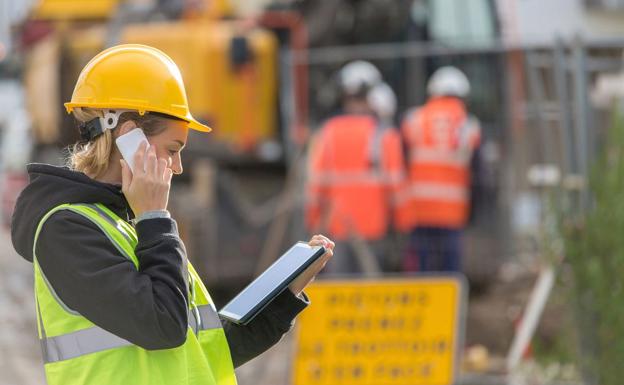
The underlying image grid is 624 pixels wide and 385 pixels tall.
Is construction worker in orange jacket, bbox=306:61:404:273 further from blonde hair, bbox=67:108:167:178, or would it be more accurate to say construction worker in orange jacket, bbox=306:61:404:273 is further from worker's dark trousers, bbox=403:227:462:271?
blonde hair, bbox=67:108:167:178

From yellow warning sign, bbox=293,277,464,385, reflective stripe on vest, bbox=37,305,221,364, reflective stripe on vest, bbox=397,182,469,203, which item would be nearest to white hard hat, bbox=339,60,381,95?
reflective stripe on vest, bbox=397,182,469,203

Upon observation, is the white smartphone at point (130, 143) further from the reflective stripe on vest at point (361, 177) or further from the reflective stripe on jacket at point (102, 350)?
the reflective stripe on vest at point (361, 177)

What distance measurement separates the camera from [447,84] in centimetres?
1079

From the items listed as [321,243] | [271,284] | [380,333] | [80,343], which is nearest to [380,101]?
[380,333]

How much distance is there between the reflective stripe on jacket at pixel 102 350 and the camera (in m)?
2.83

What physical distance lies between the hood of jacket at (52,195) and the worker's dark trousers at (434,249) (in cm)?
747

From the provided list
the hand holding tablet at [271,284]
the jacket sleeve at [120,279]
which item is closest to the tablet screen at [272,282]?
the hand holding tablet at [271,284]

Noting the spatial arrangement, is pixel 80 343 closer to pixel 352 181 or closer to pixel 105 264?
pixel 105 264

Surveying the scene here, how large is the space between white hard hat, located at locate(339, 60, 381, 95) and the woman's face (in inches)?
Answer: 281

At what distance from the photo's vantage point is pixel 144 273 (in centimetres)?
280

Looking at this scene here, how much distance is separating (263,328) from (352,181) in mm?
6577

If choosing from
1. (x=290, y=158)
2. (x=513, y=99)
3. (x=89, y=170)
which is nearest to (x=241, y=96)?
(x=290, y=158)

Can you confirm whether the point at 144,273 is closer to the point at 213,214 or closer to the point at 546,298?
the point at 546,298

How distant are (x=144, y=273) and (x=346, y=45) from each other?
1035 cm
